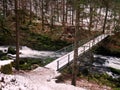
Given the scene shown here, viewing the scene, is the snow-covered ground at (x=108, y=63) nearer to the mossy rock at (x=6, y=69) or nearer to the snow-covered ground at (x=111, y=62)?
the snow-covered ground at (x=111, y=62)

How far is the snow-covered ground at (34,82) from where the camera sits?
1074 centimetres

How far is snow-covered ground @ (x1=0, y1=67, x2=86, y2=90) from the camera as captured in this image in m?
10.7

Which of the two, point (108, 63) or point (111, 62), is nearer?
point (108, 63)

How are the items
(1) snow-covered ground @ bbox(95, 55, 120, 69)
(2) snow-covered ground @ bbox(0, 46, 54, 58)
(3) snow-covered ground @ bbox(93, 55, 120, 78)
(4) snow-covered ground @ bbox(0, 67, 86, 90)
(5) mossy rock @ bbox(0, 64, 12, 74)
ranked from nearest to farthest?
(4) snow-covered ground @ bbox(0, 67, 86, 90), (5) mossy rock @ bbox(0, 64, 12, 74), (3) snow-covered ground @ bbox(93, 55, 120, 78), (1) snow-covered ground @ bbox(95, 55, 120, 69), (2) snow-covered ground @ bbox(0, 46, 54, 58)

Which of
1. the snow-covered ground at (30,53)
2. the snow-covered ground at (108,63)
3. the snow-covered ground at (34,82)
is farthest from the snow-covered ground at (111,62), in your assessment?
the snow-covered ground at (34,82)

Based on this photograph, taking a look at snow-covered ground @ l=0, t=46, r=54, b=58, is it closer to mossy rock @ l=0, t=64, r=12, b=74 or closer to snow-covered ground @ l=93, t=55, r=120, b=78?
snow-covered ground @ l=93, t=55, r=120, b=78

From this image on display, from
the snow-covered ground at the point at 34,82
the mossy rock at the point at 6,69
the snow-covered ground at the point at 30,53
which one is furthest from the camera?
the snow-covered ground at the point at 30,53

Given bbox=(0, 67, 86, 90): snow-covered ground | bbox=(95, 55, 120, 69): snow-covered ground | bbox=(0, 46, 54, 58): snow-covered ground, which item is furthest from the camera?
bbox=(0, 46, 54, 58): snow-covered ground

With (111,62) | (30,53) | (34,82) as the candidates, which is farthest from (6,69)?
(111,62)

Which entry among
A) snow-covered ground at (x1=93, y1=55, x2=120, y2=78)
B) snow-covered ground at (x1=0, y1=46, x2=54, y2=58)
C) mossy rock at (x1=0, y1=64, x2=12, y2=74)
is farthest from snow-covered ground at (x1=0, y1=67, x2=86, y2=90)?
snow-covered ground at (x1=0, y1=46, x2=54, y2=58)

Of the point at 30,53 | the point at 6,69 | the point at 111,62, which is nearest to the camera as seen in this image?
the point at 6,69

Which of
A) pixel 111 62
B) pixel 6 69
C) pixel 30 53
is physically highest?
pixel 6 69

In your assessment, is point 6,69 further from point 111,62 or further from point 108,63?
point 111,62

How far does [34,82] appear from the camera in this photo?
13484 mm
